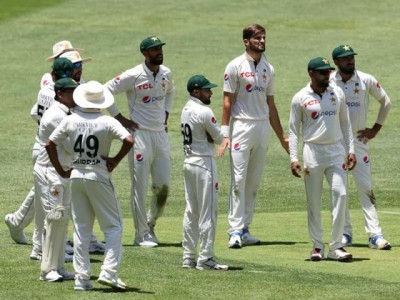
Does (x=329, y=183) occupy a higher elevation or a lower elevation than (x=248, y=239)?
higher

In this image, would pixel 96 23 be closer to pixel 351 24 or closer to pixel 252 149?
pixel 351 24

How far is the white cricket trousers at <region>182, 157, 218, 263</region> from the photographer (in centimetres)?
1469

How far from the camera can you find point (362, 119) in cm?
1650

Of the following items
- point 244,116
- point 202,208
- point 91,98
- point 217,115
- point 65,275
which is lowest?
point 65,275

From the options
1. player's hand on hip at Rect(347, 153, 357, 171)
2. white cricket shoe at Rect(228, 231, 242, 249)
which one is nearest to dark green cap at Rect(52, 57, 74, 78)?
white cricket shoe at Rect(228, 231, 242, 249)

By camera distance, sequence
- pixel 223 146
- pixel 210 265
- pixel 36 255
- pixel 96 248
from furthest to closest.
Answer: pixel 96 248 → pixel 223 146 → pixel 36 255 → pixel 210 265

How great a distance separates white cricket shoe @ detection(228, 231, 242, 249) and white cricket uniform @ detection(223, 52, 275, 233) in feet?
0.58

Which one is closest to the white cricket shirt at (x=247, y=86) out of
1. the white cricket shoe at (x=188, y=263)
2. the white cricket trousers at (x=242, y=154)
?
the white cricket trousers at (x=242, y=154)

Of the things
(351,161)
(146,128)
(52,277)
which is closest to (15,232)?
(146,128)

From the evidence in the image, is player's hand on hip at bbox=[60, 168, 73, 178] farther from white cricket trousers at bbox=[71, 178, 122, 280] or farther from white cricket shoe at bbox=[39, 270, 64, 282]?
white cricket shoe at bbox=[39, 270, 64, 282]

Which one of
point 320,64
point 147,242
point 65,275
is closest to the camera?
point 65,275

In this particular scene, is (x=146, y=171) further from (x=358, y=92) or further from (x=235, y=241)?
(x=358, y=92)

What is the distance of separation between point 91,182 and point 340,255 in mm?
3414

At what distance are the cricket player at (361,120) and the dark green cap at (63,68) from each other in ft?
10.6
